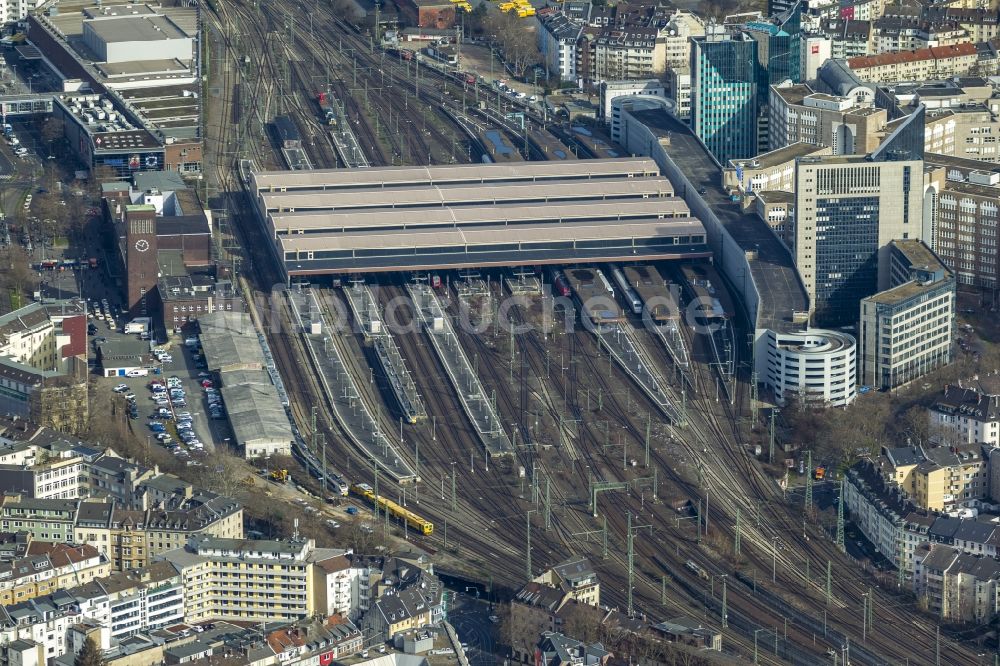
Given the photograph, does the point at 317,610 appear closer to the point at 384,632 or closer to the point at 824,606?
the point at 384,632

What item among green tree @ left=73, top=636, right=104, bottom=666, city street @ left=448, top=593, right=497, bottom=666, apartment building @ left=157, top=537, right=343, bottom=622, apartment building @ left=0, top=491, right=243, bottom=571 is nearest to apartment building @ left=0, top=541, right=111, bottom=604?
apartment building @ left=0, top=491, right=243, bottom=571

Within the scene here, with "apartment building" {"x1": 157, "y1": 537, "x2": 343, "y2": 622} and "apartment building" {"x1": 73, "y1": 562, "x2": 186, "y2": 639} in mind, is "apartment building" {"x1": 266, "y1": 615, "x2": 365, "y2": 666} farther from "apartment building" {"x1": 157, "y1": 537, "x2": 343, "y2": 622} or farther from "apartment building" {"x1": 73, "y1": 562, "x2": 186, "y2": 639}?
"apartment building" {"x1": 73, "y1": 562, "x2": 186, "y2": 639}

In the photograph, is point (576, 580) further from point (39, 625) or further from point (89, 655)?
point (39, 625)

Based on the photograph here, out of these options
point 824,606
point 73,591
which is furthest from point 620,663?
point 73,591

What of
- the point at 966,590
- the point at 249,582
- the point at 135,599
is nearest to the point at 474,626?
the point at 249,582

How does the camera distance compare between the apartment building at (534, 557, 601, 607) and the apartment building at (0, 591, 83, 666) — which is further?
the apartment building at (534, 557, 601, 607)

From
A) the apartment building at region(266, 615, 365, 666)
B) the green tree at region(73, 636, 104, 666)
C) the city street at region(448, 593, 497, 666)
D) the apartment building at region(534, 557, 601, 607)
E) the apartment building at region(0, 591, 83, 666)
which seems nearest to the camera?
the green tree at region(73, 636, 104, 666)

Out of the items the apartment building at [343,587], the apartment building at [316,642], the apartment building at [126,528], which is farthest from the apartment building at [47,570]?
the apartment building at [316,642]
